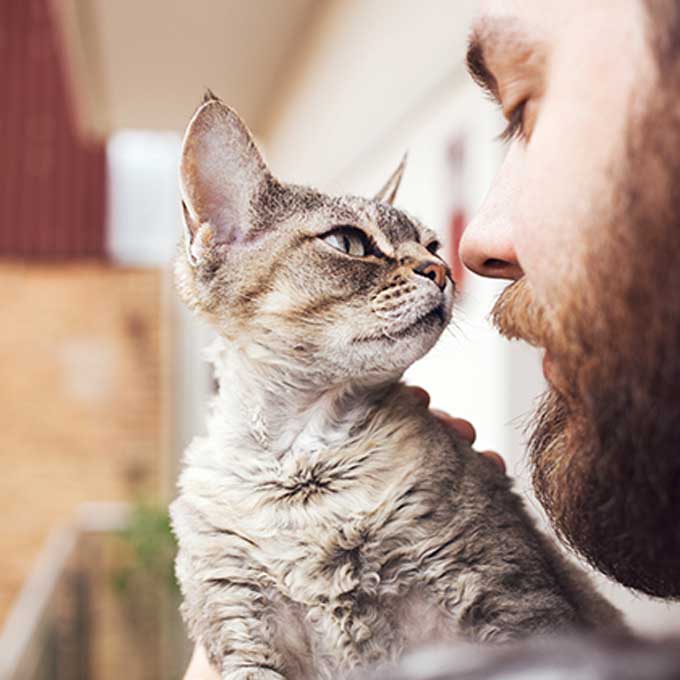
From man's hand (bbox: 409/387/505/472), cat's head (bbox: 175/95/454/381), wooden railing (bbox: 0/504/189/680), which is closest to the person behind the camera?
cat's head (bbox: 175/95/454/381)

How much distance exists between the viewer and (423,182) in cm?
254

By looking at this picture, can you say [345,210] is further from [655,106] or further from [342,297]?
[655,106]

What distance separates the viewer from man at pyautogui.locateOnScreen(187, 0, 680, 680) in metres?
0.64

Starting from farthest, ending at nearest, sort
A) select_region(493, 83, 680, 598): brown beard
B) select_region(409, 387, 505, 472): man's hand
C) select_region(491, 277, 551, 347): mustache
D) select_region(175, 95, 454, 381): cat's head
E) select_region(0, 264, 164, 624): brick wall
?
select_region(0, 264, 164, 624): brick wall, select_region(409, 387, 505, 472): man's hand, select_region(175, 95, 454, 381): cat's head, select_region(491, 277, 551, 347): mustache, select_region(493, 83, 680, 598): brown beard

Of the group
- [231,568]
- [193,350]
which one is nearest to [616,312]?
[231,568]

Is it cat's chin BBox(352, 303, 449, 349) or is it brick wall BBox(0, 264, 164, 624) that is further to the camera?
brick wall BBox(0, 264, 164, 624)

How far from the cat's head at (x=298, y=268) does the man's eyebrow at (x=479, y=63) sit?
194mm

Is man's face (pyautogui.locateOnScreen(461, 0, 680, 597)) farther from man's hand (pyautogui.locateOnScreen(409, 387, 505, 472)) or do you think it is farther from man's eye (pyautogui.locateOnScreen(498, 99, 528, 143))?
man's hand (pyautogui.locateOnScreen(409, 387, 505, 472))

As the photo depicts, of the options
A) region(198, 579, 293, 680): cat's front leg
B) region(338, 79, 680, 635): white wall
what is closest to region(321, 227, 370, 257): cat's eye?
region(198, 579, 293, 680): cat's front leg

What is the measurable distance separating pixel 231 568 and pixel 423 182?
1752mm

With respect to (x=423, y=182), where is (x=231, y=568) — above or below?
below

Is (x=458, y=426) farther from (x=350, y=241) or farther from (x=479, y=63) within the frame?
Result: (x=479, y=63)

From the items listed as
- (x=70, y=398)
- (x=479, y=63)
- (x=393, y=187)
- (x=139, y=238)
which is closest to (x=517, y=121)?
(x=479, y=63)

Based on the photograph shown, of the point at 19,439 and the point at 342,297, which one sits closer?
the point at 342,297
